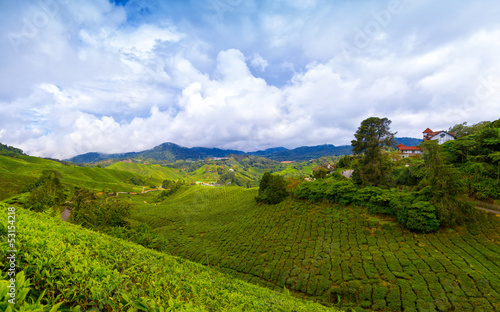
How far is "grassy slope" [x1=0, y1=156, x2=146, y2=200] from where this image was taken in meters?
58.5

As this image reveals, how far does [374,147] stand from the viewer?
2641 cm

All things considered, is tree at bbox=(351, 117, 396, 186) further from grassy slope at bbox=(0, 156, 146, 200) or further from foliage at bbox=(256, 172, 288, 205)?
grassy slope at bbox=(0, 156, 146, 200)

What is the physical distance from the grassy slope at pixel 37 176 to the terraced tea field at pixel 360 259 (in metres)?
69.6

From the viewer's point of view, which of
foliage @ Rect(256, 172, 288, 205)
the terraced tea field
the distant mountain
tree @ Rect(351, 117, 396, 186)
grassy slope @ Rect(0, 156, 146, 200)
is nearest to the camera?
the terraced tea field

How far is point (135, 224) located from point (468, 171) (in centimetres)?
3649

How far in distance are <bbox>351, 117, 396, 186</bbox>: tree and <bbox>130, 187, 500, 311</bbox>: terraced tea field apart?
6.85 m

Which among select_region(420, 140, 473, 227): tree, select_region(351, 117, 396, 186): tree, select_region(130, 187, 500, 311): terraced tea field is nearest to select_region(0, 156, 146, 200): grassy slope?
select_region(130, 187, 500, 311): terraced tea field

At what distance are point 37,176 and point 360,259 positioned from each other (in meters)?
110

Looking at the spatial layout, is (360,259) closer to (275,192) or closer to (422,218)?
(422,218)

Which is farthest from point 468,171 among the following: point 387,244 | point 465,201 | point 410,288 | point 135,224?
point 135,224

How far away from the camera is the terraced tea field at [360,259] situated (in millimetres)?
10891

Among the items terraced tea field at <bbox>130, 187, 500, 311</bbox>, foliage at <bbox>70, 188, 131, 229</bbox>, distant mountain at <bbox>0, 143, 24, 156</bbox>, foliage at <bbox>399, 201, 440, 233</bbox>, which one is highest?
distant mountain at <bbox>0, 143, 24, 156</bbox>

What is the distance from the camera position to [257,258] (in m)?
18.2

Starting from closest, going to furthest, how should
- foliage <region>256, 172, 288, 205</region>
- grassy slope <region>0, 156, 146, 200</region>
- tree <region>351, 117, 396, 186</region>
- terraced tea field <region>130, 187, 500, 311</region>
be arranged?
terraced tea field <region>130, 187, 500, 311</region>
tree <region>351, 117, 396, 186</region>
foliage <region>256, 172, 288, 205</region>
grassy slope <region>0, 156, 146, 200</region>
